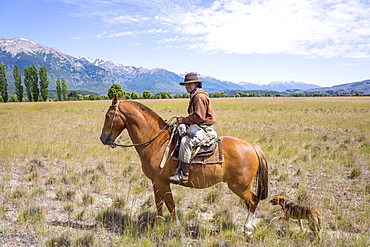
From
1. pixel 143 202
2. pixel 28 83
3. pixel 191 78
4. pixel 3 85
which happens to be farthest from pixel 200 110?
pixel 28 83

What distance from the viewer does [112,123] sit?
4.86 m

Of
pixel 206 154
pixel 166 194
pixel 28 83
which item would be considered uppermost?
pixel 28 83

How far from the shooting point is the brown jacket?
430cm

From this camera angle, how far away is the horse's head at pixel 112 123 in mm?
4859

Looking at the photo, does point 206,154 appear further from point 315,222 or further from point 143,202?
point 143,202

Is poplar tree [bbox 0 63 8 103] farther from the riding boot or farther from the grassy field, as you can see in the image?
the riding boot

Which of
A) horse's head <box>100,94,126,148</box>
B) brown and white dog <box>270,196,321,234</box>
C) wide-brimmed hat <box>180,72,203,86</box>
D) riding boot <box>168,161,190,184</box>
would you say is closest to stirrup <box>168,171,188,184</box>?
riding boot <box>168,161,190,184</box>

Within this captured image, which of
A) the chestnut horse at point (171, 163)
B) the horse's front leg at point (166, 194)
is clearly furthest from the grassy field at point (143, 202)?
the chestnut horse at point (171, 163)

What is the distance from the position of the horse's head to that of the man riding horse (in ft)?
4.41

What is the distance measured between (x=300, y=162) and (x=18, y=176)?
1070cm

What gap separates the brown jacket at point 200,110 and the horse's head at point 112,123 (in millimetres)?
1494

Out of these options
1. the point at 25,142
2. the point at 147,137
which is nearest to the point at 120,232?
the point at 147,137

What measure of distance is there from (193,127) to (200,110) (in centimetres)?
40

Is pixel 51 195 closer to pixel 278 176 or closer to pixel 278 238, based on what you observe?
pixel 278 238
